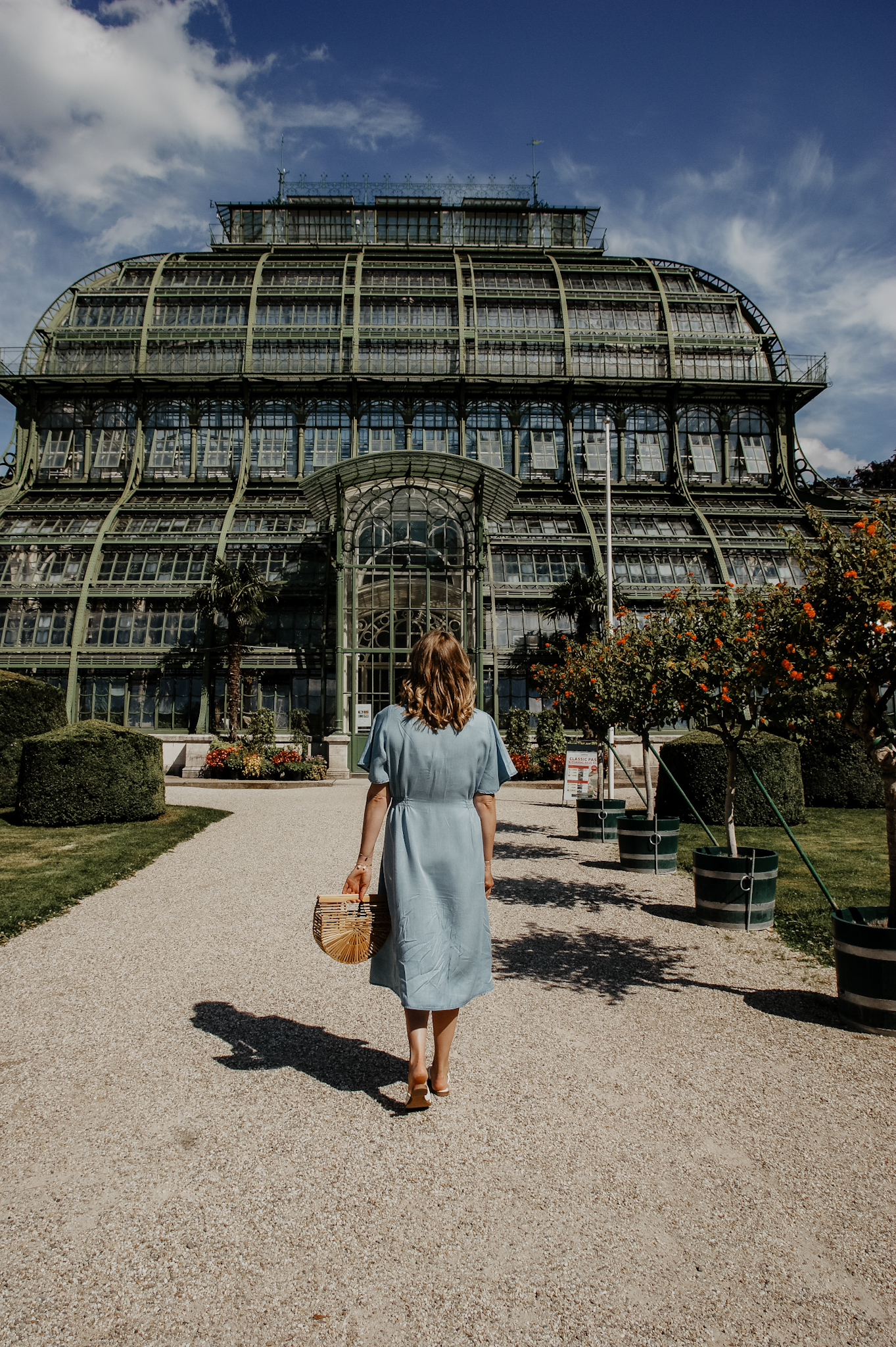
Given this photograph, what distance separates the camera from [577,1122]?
4.27 meters

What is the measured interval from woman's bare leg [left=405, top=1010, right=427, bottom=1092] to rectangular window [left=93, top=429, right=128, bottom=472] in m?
37.7

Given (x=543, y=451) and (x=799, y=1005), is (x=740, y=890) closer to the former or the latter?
(x=799, y=1005)

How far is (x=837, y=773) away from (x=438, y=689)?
16959 mm

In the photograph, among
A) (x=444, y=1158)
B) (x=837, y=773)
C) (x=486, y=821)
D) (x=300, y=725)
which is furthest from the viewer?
(x=300, y=725)

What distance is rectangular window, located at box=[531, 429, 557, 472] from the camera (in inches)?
1470

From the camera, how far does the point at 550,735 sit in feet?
89.7

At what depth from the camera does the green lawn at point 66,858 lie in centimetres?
889

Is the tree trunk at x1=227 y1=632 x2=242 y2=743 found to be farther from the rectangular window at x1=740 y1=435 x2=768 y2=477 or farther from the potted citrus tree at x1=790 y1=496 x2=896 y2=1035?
the rectangular window at x1=740 y1=435 x2=768 y2=477

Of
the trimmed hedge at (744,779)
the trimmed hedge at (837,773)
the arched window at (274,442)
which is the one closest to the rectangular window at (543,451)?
the arched window at (274,442)

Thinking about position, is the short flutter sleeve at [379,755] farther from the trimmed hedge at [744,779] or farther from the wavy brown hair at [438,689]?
the trimmed hedge at [744,779]

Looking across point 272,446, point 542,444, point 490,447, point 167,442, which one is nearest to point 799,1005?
point 490,447

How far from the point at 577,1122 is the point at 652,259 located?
149 feet

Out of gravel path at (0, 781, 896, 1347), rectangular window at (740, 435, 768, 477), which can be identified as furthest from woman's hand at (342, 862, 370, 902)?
rectangular window at (740, 435, 768, 477)

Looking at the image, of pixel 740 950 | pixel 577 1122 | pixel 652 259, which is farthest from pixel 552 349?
pixel 577 1122
